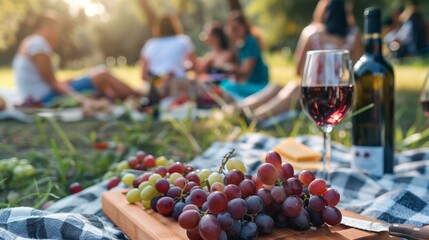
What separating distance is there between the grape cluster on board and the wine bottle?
0.76 m

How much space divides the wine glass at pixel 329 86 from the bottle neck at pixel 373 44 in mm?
352

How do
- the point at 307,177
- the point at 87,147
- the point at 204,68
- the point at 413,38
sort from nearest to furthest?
the point at 307,177, the point at 87,147, the point at 204,68, the point at 413,38

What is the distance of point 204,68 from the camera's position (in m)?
7.07

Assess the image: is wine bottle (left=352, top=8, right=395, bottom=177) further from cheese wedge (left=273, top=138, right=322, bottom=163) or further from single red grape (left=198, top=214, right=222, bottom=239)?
single red grape (left=198, top=214, right=222, bottom=239)

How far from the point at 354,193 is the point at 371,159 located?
194 millimetres

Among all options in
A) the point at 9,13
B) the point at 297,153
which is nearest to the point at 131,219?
the point at 297,153

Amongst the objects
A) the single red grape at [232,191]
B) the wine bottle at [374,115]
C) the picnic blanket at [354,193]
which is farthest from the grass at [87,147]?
the single red grape at [232,191]

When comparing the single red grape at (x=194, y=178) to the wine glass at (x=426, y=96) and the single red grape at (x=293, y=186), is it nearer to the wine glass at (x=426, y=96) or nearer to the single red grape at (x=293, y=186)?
the single red grape at (x=293, y=186)

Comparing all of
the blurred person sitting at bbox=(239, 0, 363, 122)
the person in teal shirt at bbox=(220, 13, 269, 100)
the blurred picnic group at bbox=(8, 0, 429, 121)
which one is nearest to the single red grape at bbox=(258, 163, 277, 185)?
the blurred picnic group at bbox=(8, 0, 429, 121)

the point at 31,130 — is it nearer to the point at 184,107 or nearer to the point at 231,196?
the point at 184,107

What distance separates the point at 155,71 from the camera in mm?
6883

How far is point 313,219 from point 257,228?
0.15 metres

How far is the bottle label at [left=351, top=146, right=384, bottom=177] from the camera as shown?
6.03 feet

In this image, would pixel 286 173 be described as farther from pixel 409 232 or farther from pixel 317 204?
pixel 409 232
